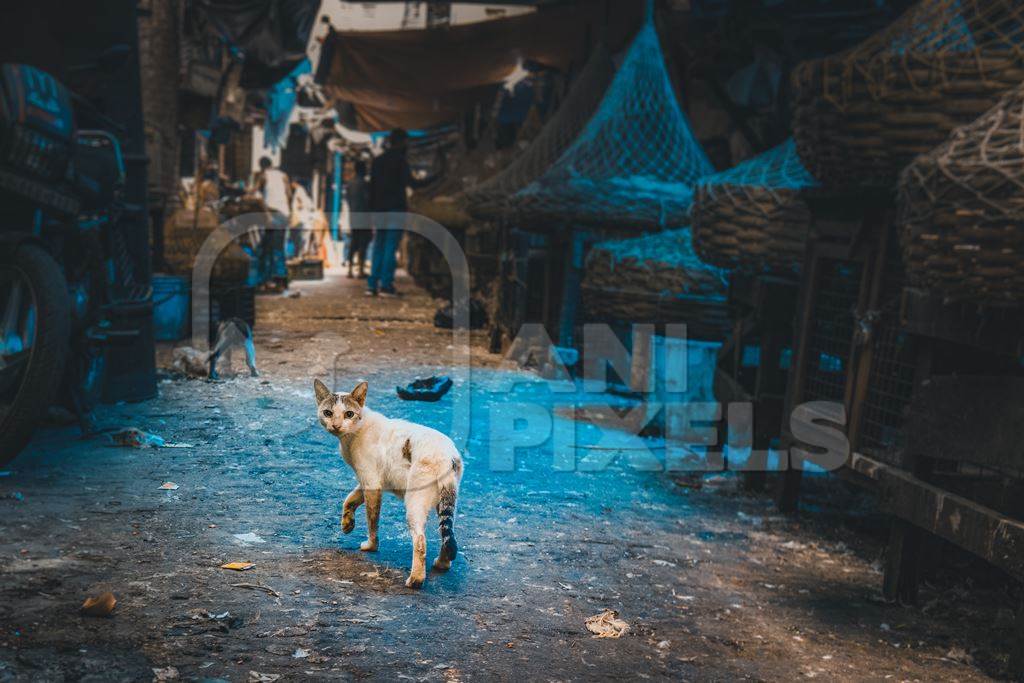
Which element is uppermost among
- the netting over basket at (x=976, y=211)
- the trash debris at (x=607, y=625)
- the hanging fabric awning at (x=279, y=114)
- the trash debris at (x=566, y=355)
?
the hanging fabric awning at (x=279, y=114)

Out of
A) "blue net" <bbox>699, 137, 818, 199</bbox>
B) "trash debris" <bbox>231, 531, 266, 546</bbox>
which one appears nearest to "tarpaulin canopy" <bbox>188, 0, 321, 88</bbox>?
"blue net" <bbox>699, 137, 818, 199</bbox>

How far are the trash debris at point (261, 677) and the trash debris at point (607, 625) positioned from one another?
Answer: 1055 millimetres

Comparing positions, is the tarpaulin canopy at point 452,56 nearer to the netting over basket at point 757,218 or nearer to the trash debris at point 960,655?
the netting over basket at point 757,218

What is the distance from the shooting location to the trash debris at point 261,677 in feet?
7.52

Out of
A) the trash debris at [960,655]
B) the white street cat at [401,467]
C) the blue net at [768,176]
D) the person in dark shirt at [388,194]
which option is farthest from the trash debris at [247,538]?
the person in dark shirt at [388,194]

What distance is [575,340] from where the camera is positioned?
26.1ft

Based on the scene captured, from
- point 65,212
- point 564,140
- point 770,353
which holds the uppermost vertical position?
point 564,140

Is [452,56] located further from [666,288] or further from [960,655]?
[960,655]

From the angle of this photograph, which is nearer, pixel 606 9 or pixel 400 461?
pixel 400 461

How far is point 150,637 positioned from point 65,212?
2.98 metres

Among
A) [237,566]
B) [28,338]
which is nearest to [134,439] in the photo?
[28,338]

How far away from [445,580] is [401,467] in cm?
45

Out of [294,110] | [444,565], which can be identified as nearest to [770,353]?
[444,565]

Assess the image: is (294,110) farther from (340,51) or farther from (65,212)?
(65,212)
